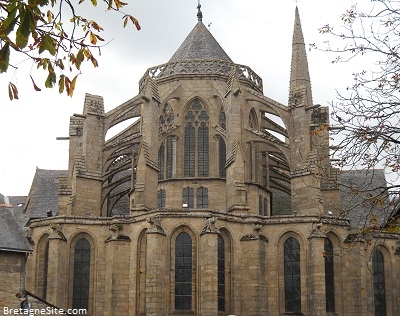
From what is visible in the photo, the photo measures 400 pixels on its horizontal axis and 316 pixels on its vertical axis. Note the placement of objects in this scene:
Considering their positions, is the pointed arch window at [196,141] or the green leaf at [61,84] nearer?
the green leaf at [61,84]

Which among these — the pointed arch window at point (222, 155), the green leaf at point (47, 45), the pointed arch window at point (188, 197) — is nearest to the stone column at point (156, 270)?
the pointed arch window at point (188, 197)

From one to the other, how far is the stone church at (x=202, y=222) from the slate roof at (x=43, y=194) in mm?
3737

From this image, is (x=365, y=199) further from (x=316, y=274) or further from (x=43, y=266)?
(x=43, y=266)

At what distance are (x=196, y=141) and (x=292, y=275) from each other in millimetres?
9731

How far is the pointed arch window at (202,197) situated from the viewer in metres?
39.9

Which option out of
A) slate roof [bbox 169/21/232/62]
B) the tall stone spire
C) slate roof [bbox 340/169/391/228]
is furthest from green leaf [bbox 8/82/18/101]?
the tall stone spire

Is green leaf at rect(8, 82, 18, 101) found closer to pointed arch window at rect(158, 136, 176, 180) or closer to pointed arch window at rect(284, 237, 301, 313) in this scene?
pointed arch window at rect(284, 237, 301, 313)

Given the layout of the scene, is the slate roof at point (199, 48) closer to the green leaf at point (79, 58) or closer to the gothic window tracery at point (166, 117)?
the gothic window tracery at point (166, 117)

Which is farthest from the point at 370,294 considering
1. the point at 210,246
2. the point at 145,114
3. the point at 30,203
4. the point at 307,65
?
the point at 307,65

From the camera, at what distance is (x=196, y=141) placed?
4088 centimetres

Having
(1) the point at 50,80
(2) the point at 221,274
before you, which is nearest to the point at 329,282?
(2) the point at 221,274

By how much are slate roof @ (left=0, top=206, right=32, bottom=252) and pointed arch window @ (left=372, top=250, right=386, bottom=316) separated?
21801 mm

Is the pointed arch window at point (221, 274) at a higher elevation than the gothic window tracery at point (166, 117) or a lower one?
lower

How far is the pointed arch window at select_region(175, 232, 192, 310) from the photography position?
3403 cm
